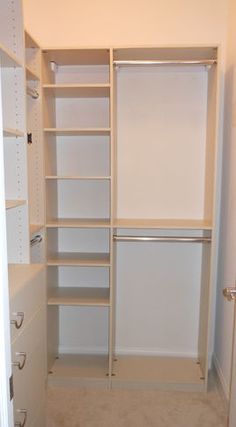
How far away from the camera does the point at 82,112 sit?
277cm

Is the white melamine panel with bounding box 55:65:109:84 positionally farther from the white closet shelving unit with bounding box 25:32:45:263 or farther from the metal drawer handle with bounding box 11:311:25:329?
the metal drawer handle with bounding box 11:311:25:329

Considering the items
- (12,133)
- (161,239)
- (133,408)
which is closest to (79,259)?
(161,239)

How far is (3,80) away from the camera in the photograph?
6.29ft

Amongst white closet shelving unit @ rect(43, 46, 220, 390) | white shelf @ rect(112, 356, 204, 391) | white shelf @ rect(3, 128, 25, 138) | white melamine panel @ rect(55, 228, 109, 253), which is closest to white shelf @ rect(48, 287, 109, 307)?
white closet shelving unit @ rect(43, 46, 220, 390)

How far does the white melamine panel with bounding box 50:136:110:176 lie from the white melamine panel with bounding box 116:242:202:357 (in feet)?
2.08

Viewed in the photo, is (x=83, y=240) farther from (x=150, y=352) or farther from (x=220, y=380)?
(x=220, y=380)

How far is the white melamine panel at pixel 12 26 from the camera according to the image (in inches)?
73.2

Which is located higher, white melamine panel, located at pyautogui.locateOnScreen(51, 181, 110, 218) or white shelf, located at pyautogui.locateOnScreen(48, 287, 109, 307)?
white melamine panel, located at pyautogui.locateOnScreen(51, 181, 110, 218)

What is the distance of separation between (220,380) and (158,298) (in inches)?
28.4

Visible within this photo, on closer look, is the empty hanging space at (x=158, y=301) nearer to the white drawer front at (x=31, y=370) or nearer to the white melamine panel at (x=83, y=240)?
the white melamine panel at (x=83, y=240)

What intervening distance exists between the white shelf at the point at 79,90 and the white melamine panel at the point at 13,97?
18.5 inches

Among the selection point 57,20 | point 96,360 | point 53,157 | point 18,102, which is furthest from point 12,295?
point 57,20

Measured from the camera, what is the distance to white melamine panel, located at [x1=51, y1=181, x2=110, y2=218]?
2.82 metres

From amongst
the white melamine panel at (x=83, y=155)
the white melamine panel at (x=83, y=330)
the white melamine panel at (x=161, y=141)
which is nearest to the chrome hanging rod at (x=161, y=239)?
the white melamine panel at (x=161, y=141)
